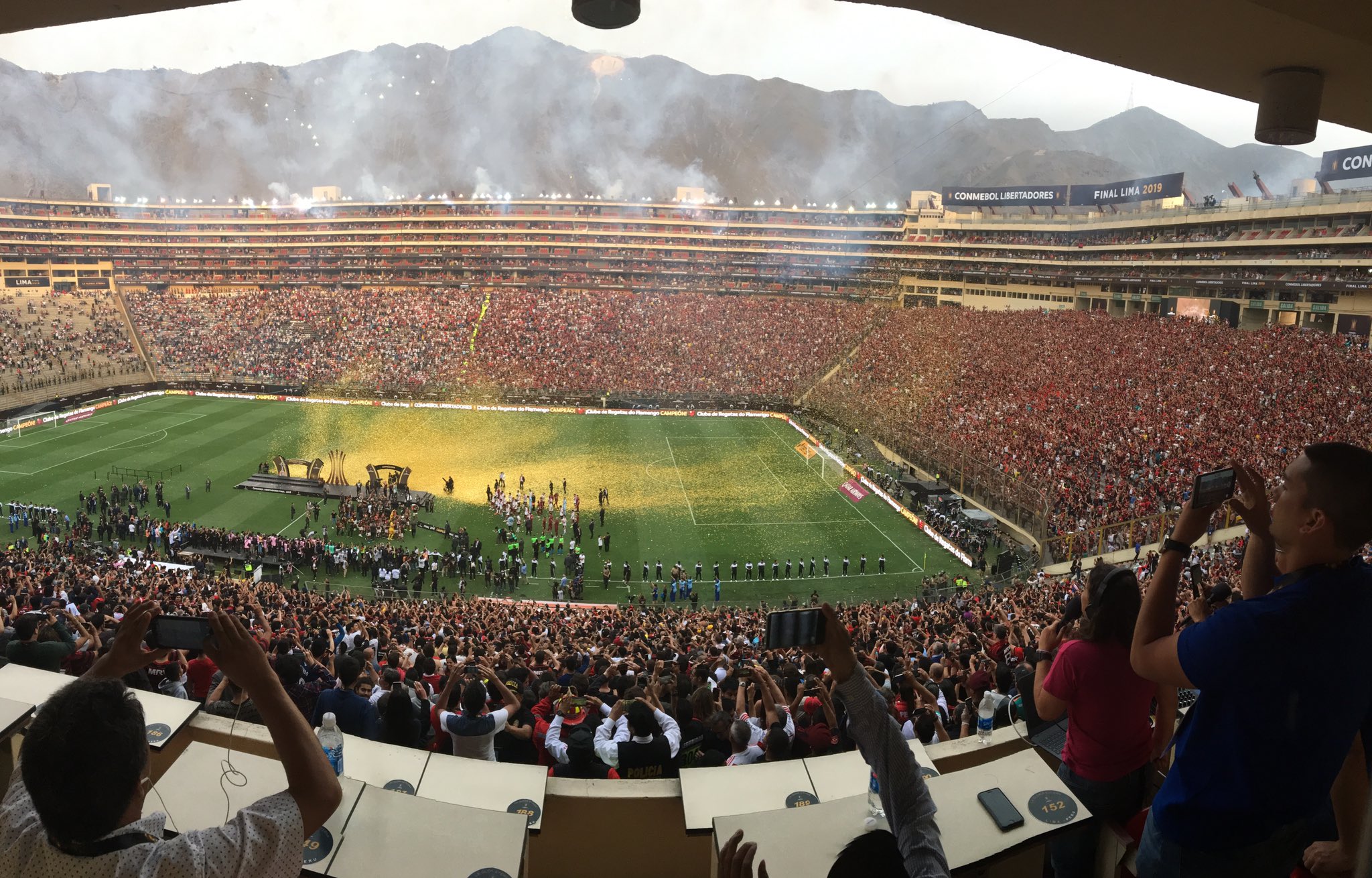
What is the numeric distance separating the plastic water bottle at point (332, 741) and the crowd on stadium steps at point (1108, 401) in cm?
2067

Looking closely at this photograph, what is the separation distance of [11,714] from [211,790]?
1528 mm

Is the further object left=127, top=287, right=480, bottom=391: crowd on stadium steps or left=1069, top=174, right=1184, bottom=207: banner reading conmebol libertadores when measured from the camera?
left=1069, top=174, right=1184, bottom=207: banner reading conmebol libertadores

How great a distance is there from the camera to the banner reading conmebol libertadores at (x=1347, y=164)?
1778 inches

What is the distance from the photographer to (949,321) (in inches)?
2275

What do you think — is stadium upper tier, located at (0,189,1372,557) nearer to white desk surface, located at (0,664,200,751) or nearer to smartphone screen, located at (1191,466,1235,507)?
smartphone screen, located at (1191,466,1235,507)

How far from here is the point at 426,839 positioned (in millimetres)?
3264

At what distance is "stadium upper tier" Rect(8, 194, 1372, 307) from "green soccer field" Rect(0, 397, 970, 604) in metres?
37.3

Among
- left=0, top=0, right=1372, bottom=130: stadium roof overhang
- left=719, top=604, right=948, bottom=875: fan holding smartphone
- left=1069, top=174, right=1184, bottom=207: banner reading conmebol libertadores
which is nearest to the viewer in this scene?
left=719, top=604, right=948, bottom=875: fan holding smartphone

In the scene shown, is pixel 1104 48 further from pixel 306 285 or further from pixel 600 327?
pixel 306 285

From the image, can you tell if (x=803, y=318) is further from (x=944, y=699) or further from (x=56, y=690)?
(x=56, y=690)

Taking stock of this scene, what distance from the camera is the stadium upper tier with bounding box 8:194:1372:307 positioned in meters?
77.4

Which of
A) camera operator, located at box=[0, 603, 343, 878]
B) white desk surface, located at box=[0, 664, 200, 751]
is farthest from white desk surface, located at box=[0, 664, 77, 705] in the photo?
camera operator, located at box=[0, 603, 343, 878]

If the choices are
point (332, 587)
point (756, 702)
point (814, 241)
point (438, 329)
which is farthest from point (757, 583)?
point (814, 241)

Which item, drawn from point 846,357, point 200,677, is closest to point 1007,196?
point 846,357
